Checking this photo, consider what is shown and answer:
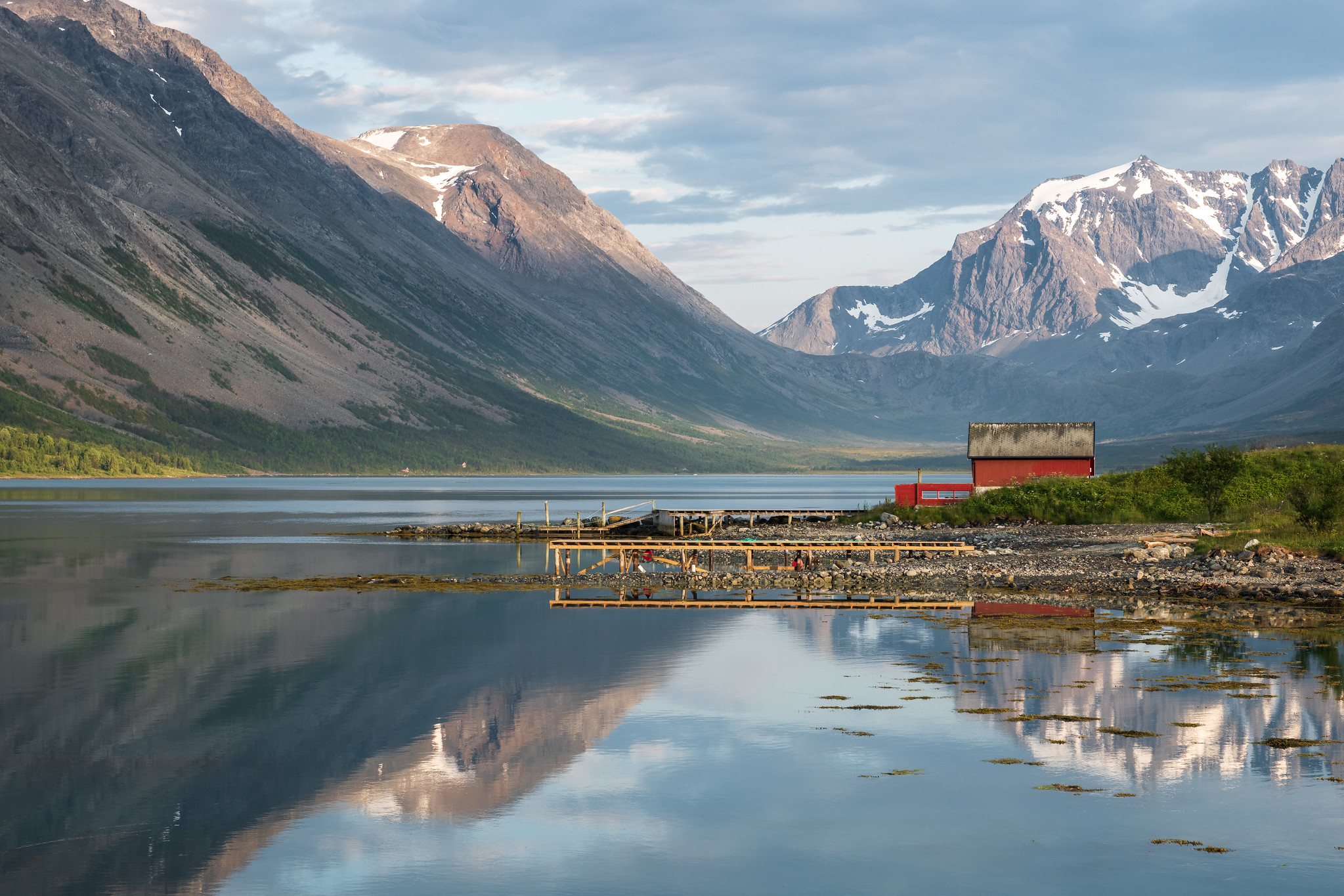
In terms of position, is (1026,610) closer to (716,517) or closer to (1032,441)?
(716,517)

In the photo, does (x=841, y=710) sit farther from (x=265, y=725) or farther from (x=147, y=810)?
(x=147, y=810)

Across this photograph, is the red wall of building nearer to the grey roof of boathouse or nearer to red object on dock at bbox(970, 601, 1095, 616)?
the grey roof of boathouse

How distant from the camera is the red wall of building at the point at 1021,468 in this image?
94.7 m

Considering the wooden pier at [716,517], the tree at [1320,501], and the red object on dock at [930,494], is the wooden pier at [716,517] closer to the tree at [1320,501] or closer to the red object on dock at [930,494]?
the red object on dock at [930,494]

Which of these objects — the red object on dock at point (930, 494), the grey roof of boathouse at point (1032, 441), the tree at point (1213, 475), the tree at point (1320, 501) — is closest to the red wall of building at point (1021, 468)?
the grey roof of boathouse at point (1032, 441)

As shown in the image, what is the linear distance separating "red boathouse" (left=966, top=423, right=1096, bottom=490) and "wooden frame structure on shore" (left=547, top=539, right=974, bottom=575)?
26.1 m

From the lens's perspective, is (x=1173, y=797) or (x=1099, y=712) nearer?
(x=1173, y=797)

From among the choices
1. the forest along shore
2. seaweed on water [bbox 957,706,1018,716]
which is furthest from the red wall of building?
seaweed on water [bbox 957,706,1018,716]

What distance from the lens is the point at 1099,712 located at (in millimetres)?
A: 27781

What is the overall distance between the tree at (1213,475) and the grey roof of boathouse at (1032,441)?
50.9 ft

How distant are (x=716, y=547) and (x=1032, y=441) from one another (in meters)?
31.8

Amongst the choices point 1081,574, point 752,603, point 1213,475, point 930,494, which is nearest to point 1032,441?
point 930,494

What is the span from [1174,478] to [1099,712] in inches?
2255

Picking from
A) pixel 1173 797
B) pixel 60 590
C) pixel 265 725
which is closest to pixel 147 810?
pixel 265 725
